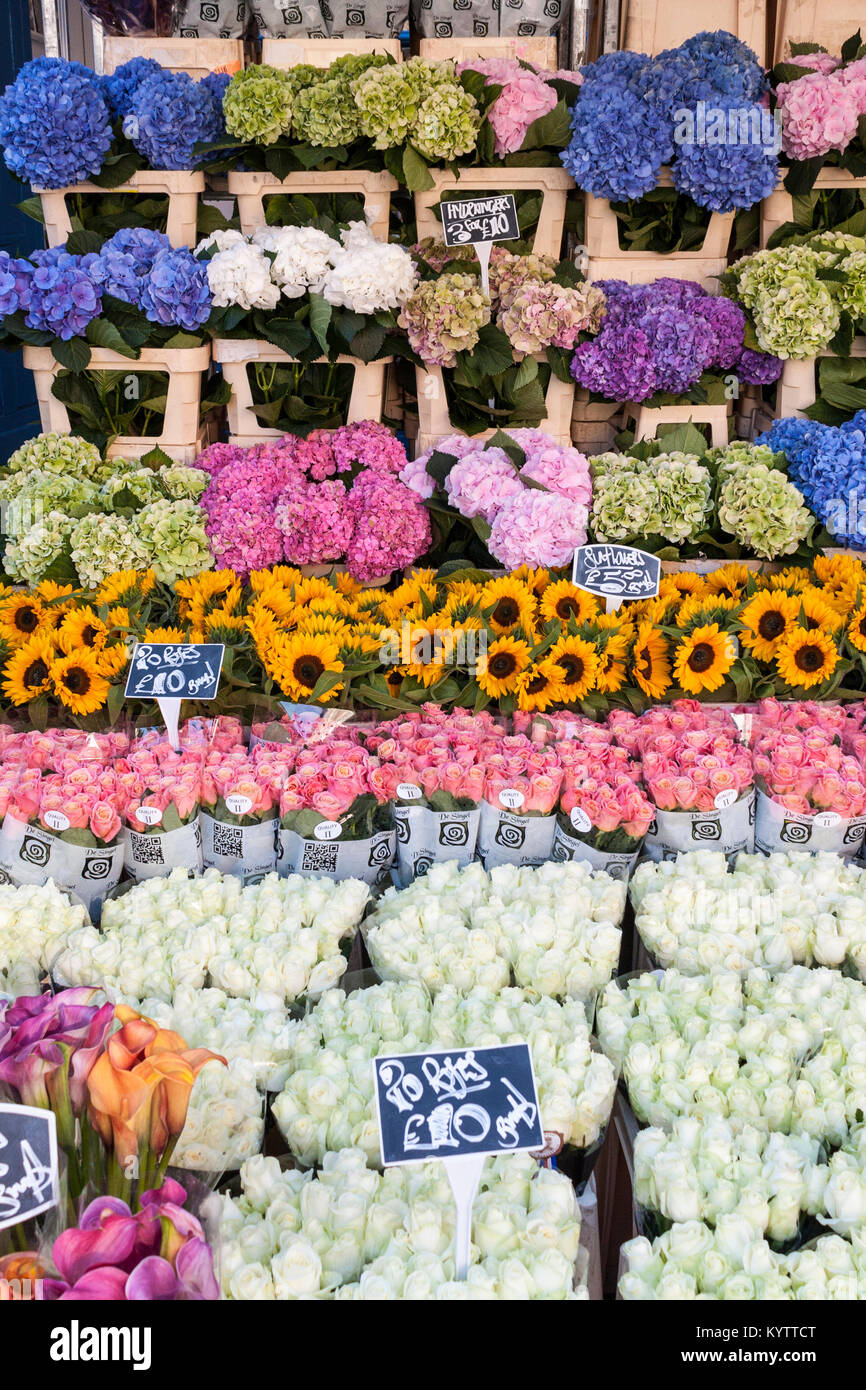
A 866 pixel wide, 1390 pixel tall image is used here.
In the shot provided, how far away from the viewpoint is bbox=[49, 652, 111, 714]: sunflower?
6.16 ft

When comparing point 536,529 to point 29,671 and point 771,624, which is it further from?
point 29,671

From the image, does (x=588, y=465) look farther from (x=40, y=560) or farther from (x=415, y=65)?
(x=40, y=560)

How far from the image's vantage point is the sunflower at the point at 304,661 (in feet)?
6.02

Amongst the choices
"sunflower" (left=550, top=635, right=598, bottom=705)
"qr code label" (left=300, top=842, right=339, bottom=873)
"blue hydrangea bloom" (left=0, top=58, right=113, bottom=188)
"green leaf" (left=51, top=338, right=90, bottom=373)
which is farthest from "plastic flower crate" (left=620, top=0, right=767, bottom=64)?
"qr code label" (left=300, top=842, right=339, bottom=873)

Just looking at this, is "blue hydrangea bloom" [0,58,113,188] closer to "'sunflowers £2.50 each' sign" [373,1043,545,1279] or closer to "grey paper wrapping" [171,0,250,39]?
"grey paper wrapping" [171,0,250,39]

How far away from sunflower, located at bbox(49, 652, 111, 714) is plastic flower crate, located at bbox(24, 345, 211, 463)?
2.13 ft

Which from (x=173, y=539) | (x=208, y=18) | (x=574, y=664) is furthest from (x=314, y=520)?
(x=208, y=18)

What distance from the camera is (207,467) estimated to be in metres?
2.28

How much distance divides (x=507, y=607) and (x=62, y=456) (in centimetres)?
104

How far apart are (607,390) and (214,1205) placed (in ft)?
5.72

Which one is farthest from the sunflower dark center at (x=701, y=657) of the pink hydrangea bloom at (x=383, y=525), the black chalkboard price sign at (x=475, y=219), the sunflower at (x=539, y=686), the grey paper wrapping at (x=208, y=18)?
the grey paper wrapping at (x=208, y=18)

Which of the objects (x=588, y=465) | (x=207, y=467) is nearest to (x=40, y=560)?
(x=207, y=467)

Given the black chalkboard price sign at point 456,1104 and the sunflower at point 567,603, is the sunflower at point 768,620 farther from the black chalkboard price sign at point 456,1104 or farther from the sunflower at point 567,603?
the black chalkboard price sign at point 456,1104

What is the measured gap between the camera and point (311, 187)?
2.23 m
